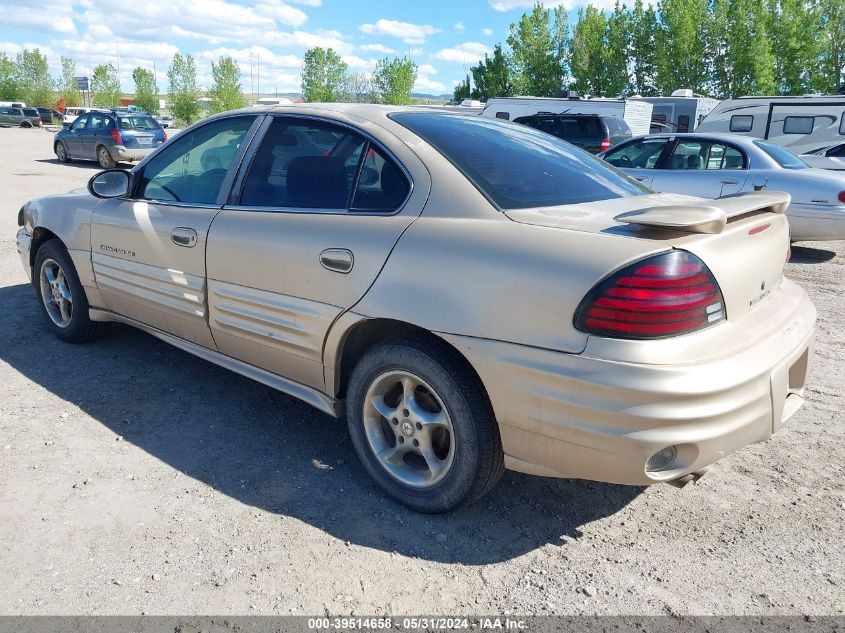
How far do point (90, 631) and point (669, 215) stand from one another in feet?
7.63

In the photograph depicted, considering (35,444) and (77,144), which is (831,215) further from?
(77,144)

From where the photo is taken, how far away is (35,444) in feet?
11.3

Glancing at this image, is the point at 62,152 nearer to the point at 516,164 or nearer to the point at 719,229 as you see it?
the point at 516,164

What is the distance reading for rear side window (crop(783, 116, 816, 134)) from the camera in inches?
626

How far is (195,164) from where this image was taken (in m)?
3.93

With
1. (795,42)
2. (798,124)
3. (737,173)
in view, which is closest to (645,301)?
(737,173)

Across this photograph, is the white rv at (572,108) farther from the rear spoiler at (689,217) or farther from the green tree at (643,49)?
the green tree at (643,49)

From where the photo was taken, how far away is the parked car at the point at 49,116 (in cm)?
5066

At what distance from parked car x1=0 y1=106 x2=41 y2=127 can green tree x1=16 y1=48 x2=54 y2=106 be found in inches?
1536

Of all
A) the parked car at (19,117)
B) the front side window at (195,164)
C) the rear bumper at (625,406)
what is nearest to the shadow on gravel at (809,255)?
the rear bumper at (625,406)

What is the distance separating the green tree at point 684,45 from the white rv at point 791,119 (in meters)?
31.7

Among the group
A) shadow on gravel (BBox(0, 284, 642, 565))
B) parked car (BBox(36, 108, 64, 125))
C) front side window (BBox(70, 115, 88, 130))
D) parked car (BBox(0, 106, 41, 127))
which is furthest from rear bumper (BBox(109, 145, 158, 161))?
parked car (BBox(36, 108, 64, 125))

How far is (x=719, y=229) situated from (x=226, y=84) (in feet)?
205

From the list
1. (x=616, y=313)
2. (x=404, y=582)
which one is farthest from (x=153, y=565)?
(x=616, y=313)
